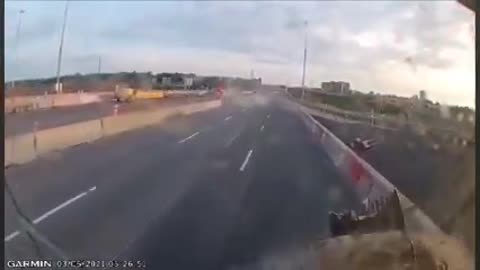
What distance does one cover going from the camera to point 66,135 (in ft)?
11.4

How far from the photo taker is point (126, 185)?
3.43 meters

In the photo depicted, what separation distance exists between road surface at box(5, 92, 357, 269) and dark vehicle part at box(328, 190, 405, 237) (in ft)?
0.13

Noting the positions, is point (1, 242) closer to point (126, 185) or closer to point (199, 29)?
point (126, 185)

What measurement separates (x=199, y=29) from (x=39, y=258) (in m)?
1.05

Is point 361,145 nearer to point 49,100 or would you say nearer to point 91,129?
point 91,129

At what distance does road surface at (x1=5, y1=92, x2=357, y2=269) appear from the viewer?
3.34 metres

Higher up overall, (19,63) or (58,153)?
(19,63)

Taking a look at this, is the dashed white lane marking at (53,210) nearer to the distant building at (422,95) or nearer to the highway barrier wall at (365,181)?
the highway barrier wall at (365,181)

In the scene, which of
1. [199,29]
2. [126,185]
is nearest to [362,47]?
[199,29]

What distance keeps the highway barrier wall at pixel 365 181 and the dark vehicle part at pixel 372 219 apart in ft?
0.07

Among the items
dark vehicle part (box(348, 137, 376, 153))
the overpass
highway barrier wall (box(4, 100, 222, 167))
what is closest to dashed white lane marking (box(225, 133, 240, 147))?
the overpass

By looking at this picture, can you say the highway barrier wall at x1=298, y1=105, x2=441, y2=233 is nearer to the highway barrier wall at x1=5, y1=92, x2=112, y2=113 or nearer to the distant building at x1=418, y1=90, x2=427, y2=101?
the distant building at x1=418, y1=90, x2=427, y2=101

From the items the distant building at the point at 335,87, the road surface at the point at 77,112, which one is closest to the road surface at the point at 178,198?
the road surface at the point at 77,112

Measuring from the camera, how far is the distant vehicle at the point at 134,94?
347cm
